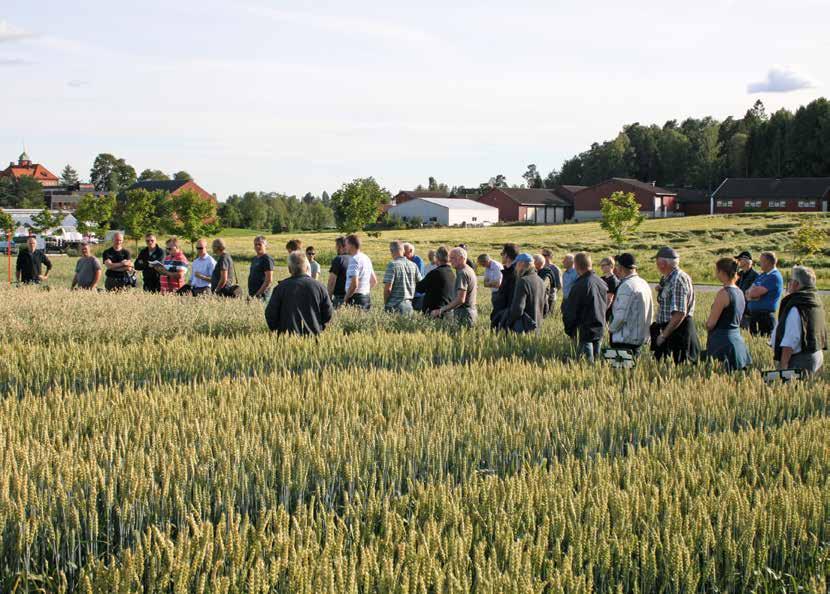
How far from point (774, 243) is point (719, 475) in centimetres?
5426

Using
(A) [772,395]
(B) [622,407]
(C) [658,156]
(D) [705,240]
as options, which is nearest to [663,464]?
(B) [622,407]

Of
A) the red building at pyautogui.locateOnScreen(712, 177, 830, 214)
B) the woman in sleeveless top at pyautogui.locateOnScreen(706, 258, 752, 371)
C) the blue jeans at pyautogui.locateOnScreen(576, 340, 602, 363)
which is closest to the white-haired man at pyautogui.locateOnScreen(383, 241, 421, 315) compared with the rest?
the blue jeans at pyautogui.locateOnScreen(576, 340, 602, 363)

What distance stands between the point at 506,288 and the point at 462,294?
606 mm

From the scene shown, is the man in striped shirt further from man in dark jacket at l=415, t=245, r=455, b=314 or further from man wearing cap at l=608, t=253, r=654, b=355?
man wearing cap at l=608, t=253, r=654, b=355

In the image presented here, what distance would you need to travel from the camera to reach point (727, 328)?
8.64 m

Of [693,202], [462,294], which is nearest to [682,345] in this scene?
[462,294]

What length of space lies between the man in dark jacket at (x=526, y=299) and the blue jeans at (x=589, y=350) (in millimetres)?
989

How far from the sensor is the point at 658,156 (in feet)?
431

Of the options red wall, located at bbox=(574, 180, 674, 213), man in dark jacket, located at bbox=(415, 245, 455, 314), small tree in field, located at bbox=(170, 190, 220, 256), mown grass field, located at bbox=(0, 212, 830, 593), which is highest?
red wall, located at bbox=(574, 180, 674, 213)

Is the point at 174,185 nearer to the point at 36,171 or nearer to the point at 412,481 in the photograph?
the point at 36,171

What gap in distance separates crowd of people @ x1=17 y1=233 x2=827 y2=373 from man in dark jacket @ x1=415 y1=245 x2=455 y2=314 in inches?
0.6

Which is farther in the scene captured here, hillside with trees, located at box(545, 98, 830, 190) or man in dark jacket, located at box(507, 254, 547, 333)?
hillside with trees, located at box(545, 98, 830, 190)

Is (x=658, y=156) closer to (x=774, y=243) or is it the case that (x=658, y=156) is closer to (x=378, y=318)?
(x=774, y=243)

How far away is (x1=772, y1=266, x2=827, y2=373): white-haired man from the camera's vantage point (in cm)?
809
